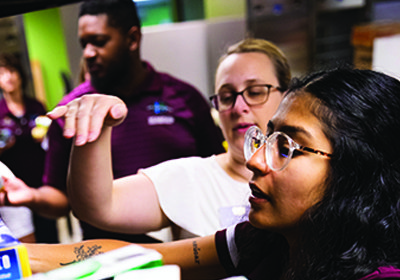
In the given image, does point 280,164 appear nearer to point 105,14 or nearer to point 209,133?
point 209,133

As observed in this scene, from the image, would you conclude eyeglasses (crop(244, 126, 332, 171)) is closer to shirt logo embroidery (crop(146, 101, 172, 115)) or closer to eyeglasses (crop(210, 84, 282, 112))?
eyeglasses (crop(210, 84, 282, 112))

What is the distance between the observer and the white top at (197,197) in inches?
30.4

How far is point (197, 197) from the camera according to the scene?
2.58ft

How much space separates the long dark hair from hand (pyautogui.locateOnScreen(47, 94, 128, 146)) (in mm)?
319

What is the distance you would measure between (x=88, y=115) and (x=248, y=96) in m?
0.32

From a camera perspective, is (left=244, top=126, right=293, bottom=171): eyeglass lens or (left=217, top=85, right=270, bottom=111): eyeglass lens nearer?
(left=244, top=126, right=293, bottom=171): eyeglass lens

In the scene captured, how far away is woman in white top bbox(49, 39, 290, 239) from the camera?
712 millimetres

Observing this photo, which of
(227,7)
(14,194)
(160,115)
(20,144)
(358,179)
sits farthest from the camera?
(227,7)

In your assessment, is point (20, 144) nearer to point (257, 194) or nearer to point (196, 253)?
point (196, 253)

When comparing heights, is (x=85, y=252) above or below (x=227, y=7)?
below

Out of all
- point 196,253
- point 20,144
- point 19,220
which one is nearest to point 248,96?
point 196,253

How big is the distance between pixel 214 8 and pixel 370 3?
150 cm

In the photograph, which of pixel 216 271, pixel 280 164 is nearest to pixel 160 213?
pixel 216 271

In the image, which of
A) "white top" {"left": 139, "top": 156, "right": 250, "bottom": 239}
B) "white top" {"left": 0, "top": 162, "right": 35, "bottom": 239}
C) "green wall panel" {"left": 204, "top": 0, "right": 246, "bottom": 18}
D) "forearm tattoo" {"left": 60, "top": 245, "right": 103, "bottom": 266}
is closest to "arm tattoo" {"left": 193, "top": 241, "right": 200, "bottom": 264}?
"white top" {"left": 139, "top": 156, "right": 250, "bottom": 239}
